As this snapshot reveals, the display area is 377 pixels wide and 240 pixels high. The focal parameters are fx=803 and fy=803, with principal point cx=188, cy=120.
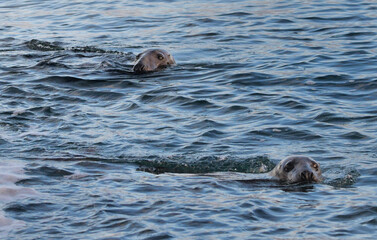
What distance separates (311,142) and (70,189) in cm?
309

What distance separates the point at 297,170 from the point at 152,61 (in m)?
5.90

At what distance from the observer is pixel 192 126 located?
9984 millimetres

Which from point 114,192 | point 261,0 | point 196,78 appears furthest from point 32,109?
point 261,0

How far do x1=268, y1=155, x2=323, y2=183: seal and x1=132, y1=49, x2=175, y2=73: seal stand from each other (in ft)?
18.1

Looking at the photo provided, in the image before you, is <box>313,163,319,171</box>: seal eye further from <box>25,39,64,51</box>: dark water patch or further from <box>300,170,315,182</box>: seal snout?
<box>25,39,64,51</box>: dark water patch

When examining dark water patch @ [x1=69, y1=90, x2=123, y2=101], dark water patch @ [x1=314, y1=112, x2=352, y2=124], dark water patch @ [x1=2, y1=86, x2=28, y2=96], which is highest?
dark water patch @ [x1=2, y1=86, x2=28, y2=96]

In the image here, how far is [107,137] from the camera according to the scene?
949 centimetres

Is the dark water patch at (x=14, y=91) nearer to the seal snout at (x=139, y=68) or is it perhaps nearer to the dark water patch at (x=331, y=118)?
the seal snout at (x=139, y=68)

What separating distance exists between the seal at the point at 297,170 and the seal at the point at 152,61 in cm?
551

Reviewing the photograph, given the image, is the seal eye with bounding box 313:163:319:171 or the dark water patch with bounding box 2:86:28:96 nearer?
the seal eye with bounding box 313:163:319:171

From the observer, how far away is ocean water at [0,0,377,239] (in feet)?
21.9

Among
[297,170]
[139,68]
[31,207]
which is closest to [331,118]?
[297,170]

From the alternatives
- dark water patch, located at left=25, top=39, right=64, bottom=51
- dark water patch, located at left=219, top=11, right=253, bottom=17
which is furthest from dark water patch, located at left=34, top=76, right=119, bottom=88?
dark water patch, located at left=219, top=11, right=253, bottom=17

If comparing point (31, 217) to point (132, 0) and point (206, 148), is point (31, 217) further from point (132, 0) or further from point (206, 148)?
point (132, 0)
